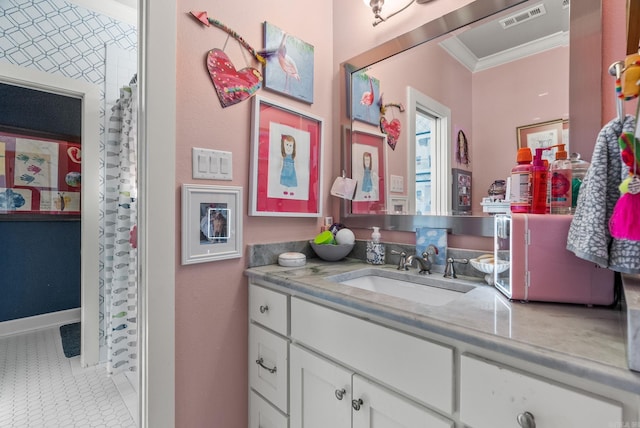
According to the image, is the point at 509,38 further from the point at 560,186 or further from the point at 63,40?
the point at 63,40

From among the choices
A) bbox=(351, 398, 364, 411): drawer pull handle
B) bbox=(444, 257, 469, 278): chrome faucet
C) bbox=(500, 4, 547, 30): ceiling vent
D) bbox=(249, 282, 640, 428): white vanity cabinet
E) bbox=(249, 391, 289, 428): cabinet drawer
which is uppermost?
bbox=(500, 4, 547, 30): ceiling vent

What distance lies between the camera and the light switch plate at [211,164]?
42.8 inches

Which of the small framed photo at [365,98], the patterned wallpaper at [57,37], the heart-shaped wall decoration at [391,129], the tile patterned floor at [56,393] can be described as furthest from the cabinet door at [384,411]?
the patterned wallpaper at [57,37]

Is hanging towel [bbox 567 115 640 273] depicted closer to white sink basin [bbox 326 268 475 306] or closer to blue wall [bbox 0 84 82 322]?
white sink basin [bbox 326 268 475 306]

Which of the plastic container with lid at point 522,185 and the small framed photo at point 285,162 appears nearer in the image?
the plastic container with lid at point 522,185

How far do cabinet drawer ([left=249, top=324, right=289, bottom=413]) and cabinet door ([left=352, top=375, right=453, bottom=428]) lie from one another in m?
0.31

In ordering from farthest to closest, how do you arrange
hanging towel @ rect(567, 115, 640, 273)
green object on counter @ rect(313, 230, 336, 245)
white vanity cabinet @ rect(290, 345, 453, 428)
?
green object on counter @ rect(313, 230, 336, 245) → white vanity cabinet @ rect(290, 345, 453, 428) → hanging towel @ rect(567, 115, 640, 273)

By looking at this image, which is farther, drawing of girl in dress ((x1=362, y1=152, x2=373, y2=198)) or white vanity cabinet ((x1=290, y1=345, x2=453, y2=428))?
drawing of girl in dress ((x1=362, y1=152, x2=373, y2=198))

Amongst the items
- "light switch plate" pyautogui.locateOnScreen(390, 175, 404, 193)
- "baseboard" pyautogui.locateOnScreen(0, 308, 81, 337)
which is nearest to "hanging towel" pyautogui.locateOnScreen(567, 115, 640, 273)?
"light switch plate" pyautogui.locateOnScreen(390, 175, 404, 193)

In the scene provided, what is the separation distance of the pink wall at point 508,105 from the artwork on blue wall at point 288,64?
711mm

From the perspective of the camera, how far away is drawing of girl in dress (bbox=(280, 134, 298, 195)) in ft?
4.35

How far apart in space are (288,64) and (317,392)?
4.18ft

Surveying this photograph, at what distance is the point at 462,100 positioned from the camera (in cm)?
113

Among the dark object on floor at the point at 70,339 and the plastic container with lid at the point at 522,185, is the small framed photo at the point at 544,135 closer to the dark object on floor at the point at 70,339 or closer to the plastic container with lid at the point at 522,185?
the plastic container with lid at the point at 522,185
